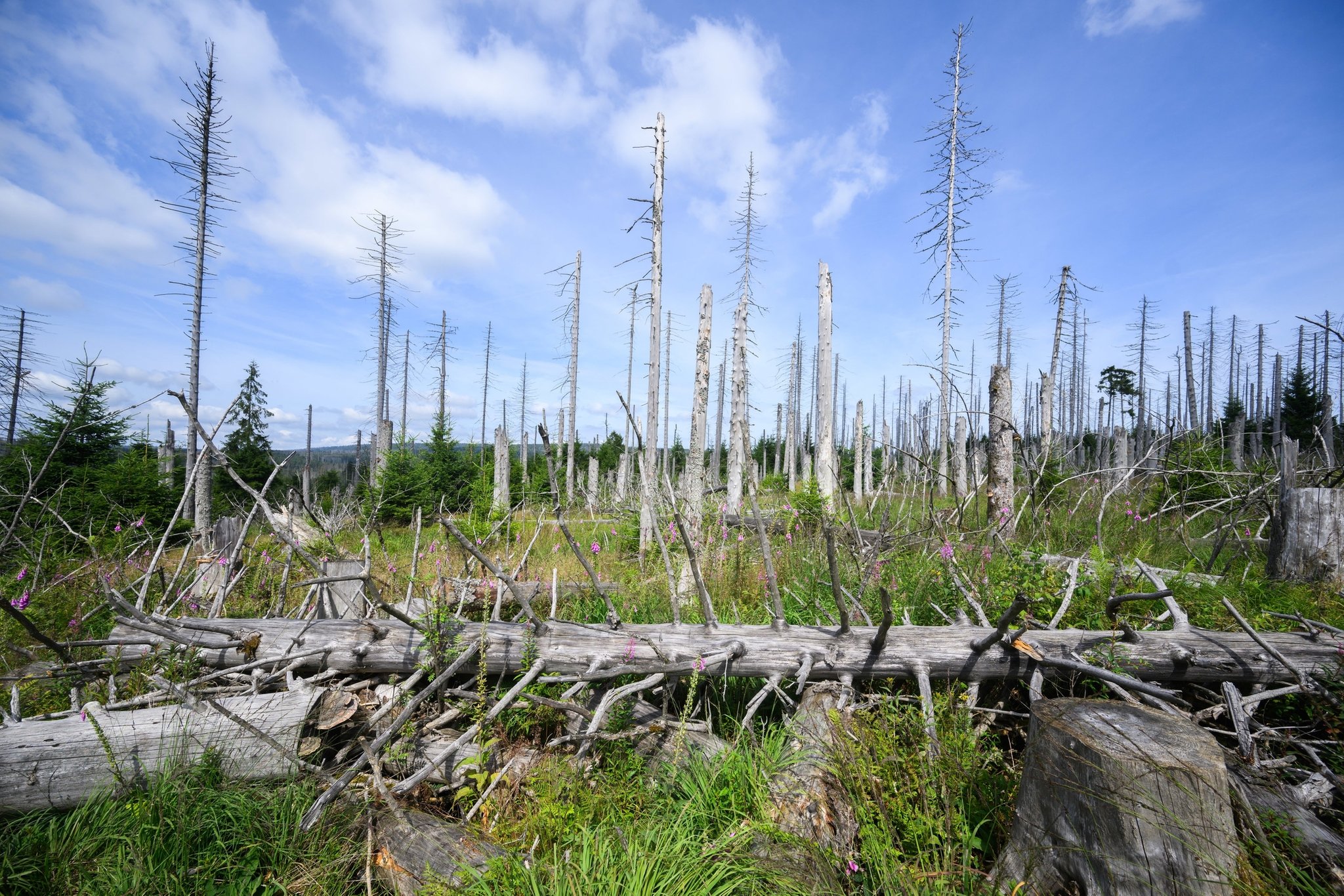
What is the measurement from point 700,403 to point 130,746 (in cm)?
876

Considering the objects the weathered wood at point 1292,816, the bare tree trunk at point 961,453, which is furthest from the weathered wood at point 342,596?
the bare tree trunk at point 961,453

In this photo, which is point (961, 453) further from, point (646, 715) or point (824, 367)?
Result: point (646, 715)

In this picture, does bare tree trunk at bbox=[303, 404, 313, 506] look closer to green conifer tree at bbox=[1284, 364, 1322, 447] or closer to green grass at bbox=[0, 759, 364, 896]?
green grass at bbox=[0, 759, 364, 896]

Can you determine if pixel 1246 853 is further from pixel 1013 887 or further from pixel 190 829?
pixel 190 829

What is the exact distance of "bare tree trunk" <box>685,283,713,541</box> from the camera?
32.6 feet

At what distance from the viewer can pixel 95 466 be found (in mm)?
11367

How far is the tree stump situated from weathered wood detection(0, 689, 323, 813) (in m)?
3.36

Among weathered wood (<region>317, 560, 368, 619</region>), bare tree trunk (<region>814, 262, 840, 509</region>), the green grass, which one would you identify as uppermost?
bare tree trunk (<region>814, 262, 840, 509</region>)

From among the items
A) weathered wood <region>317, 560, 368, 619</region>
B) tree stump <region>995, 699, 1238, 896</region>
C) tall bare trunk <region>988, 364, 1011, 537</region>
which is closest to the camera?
tree stump <region>995, 699, 1238, 896</region>

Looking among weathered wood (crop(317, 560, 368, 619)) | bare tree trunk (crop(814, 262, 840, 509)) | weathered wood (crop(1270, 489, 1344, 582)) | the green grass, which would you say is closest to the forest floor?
the green grass

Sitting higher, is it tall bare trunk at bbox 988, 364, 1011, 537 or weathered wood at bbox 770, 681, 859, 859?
tall bare trunk at bbox 988, 364, 1011, 537

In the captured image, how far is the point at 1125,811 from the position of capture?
5.49 feet

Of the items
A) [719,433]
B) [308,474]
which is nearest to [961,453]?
A: [719,433]

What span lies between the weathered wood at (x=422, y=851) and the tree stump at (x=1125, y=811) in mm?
2133
